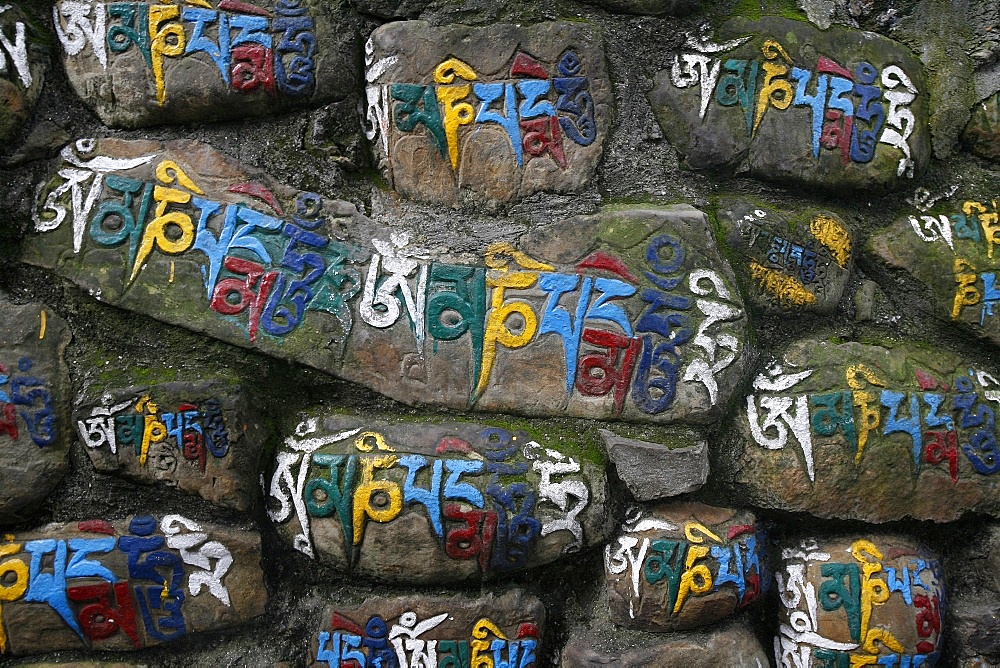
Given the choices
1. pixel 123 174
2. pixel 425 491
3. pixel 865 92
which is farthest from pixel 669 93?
pixel 123 174

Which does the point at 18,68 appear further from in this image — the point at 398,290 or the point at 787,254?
the point at 787,254

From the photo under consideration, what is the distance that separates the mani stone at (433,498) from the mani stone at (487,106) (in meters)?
0.52

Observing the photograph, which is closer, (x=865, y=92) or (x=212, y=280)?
(x=212, y=280)

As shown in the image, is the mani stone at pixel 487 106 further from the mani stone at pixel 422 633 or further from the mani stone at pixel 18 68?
the mani stone at pixel 422 633

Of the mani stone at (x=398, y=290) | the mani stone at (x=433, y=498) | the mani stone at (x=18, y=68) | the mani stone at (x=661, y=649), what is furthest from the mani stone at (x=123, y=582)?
the mani stone at (x=18, y=68)

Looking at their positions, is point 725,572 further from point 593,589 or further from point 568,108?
point 568,108

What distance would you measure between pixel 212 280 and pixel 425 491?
0.59m

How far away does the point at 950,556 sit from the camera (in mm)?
1843

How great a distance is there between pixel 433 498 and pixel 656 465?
45cm

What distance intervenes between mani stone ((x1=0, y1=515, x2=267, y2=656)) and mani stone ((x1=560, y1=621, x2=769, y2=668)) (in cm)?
67

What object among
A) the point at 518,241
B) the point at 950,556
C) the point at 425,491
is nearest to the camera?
the point at 425,491

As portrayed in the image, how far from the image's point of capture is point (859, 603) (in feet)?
5.59

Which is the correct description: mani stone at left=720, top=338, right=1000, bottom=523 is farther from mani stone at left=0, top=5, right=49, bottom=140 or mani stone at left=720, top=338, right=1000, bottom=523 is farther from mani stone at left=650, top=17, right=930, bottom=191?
mani stone at left=0, top=5, right=49, bottom=140

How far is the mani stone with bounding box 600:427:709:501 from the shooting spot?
1663mm
